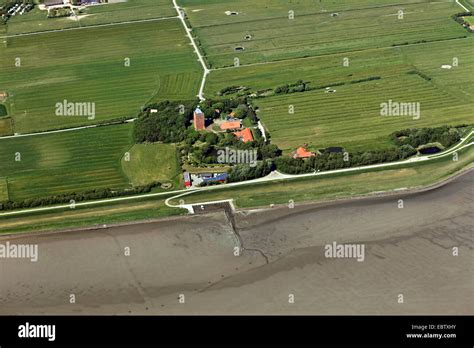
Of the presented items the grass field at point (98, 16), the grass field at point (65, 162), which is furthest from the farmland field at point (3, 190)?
the grass field at point (98, 16)

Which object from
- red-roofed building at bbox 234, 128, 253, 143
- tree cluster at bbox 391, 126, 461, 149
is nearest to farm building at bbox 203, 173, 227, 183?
red-roofed building at bbox 234, 128, 253, 143

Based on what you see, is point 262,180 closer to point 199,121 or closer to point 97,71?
point 199,121

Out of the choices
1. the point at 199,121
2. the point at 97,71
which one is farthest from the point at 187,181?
the point at 97,71

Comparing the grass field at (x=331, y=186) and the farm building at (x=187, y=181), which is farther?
the farm building at (x=187, y=181)

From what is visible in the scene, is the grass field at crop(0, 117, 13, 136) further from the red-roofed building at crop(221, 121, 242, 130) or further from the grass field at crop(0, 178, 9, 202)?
the red-roofed building at crop(221, 121, 242, 130)

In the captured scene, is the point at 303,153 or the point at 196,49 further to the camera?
the point at 196,49

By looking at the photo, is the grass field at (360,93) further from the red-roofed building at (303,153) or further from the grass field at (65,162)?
the grass field at (65,162)
